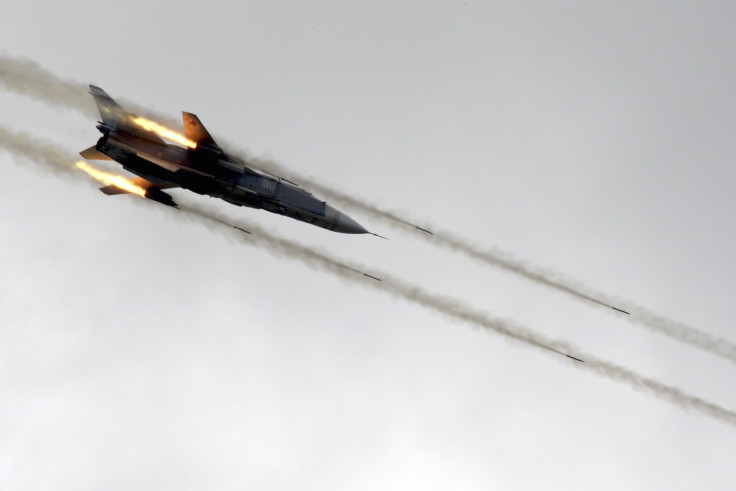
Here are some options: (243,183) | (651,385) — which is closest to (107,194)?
(243,183)

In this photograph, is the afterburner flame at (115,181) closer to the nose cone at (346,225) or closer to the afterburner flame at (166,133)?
the afterburner flame at (166,133)

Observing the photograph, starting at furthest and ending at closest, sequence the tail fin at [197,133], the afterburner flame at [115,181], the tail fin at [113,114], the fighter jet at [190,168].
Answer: the afterburner flame at [115,181]
the tail fin at [197,133]
the fighter jet at [190,168]
the tail fin at [113,114]

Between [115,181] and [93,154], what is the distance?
3.71m

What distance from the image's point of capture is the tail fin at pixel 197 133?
5962 centimetres

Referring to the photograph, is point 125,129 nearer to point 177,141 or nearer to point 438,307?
point 177,141

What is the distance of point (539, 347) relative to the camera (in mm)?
67000

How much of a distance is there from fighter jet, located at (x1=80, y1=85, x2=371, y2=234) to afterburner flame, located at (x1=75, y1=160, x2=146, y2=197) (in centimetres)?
33

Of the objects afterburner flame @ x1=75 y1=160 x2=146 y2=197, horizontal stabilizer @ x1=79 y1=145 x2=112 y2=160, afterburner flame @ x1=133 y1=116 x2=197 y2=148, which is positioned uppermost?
afterburner flame @ x1=133 y1=116 x2=197 y2=148

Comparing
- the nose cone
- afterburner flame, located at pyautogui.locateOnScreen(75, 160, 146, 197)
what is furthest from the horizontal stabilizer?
the nose cone

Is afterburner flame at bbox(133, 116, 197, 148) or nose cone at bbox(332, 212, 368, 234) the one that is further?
nose cone at bbox(332, 212, 368, 234)

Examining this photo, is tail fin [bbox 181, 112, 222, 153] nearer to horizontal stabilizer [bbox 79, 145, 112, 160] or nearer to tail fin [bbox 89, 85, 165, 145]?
tail fin [bbox 89, 85, 165, 145]

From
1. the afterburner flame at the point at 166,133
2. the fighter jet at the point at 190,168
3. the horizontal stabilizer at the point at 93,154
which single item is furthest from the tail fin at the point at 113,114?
the horizontal stabilizer at the point at 93,154

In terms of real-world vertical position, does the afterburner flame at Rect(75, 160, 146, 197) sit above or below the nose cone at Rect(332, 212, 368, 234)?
below

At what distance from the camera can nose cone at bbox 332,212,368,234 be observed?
2606 inches
